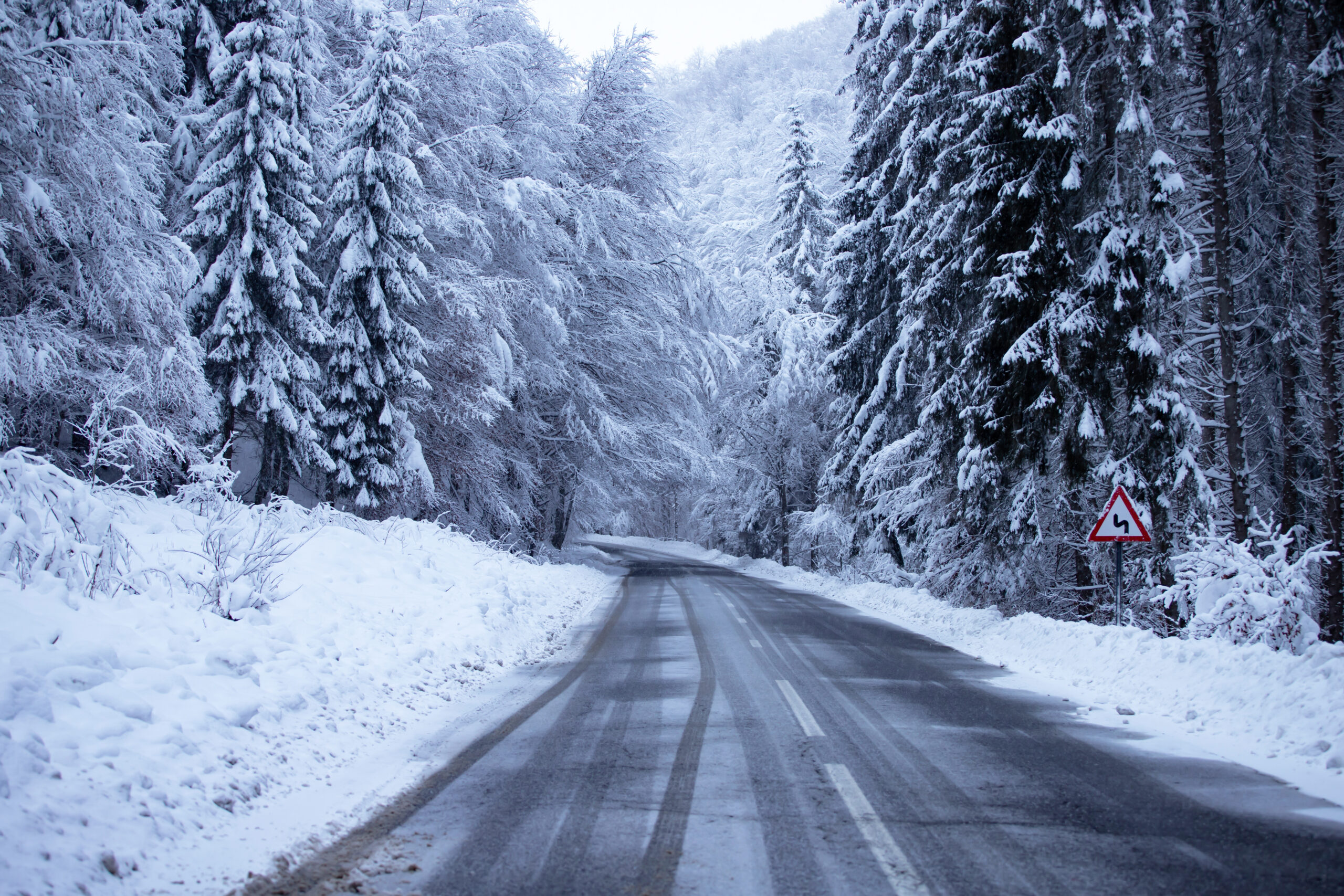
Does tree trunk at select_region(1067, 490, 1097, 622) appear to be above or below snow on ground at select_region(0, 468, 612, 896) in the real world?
above

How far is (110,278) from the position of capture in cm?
1293

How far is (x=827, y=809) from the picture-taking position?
477 cm

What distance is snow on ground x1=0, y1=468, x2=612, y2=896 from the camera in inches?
147

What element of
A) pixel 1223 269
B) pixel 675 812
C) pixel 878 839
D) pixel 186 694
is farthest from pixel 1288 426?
pixel 186 694

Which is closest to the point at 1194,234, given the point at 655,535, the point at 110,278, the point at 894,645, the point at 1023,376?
the point at 1023,376

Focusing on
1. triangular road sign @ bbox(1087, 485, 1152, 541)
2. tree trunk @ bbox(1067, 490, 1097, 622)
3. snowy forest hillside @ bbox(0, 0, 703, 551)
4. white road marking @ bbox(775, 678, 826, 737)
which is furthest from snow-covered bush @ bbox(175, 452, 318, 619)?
tree trunk @ bbox(1067, 490, 1097, 622)

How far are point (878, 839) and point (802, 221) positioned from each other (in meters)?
29.7

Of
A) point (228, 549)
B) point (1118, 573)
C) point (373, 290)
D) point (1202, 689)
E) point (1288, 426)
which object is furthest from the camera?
point (373, 290)

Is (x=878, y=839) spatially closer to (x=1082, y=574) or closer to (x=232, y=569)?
(x=232, y=569)

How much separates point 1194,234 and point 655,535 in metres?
77.0

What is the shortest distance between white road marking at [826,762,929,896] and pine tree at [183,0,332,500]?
45.6 ft

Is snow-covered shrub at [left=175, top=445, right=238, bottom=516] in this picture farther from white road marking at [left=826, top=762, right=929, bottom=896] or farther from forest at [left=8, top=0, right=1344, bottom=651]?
white road marking at [left=826, top=762, right=929, bottom=896]

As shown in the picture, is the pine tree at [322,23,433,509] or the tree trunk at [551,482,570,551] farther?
the tree trunk at [551,482,570,551]

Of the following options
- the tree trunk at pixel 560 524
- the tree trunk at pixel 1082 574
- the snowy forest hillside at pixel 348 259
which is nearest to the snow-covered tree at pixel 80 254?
the snowy forest hillside at pixel 348 259
